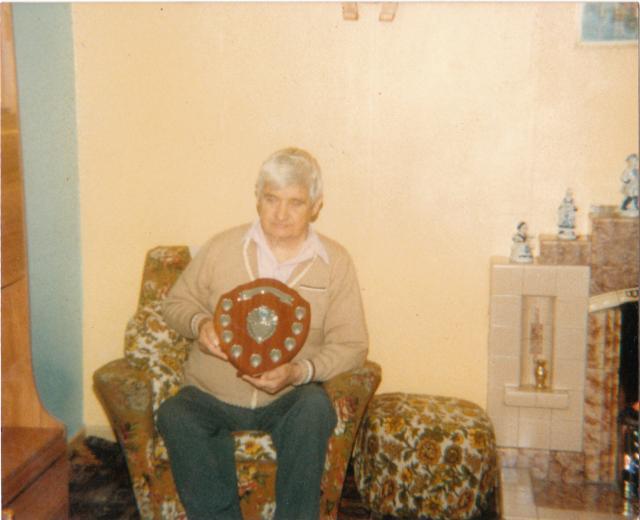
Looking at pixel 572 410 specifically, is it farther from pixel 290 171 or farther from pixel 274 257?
pixel 290 171

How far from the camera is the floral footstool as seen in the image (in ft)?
7.79

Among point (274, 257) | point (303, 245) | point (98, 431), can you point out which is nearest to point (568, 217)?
point (303, 245)

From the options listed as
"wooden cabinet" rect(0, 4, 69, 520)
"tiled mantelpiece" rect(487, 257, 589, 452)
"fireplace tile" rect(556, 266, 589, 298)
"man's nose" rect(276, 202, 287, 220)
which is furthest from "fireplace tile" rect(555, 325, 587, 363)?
"wooden cabinet" rect(0, 4, 69, 520)

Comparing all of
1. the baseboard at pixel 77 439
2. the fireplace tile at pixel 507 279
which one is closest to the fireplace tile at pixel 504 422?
the fireplace tile at pixel 507 279

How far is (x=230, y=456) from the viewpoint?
6.97ft

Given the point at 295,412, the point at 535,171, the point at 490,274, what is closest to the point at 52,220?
the point at 295,412

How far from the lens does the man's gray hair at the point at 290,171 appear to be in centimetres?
235

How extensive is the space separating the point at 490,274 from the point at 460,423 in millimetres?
560

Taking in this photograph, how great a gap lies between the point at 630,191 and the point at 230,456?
1604 mm

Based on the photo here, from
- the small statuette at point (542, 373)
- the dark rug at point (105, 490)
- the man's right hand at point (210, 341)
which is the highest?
the man's right hand at point (210, 341)

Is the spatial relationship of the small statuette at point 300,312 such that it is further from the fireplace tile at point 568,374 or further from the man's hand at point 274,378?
the fireplace tile at point 568,374

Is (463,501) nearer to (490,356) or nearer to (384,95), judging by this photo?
(490,356)

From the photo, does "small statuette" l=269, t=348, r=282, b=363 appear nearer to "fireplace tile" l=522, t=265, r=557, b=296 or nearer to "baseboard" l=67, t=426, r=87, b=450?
"fireplace tile" l=522, t=265, r=557, b=296

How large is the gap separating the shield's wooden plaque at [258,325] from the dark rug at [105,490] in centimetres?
66
